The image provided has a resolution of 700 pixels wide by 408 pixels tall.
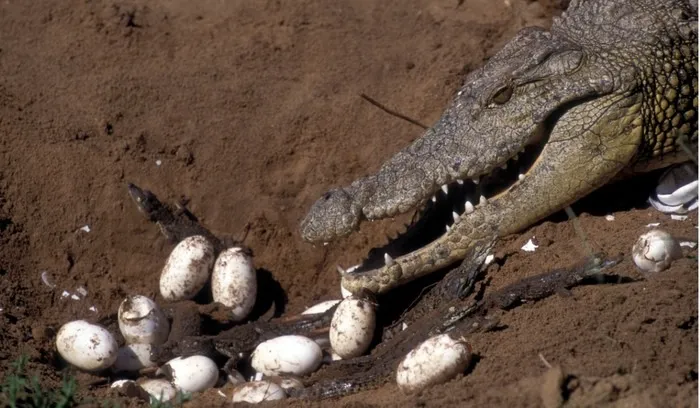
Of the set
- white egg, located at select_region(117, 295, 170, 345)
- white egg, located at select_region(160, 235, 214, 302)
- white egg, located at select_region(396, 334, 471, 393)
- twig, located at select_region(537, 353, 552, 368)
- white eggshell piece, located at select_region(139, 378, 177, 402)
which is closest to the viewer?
twig, located at select_region(537, 353, 552, 368)

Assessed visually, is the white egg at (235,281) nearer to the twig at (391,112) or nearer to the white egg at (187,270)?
the white egg at (187,270)

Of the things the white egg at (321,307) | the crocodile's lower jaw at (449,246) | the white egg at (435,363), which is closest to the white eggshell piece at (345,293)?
the white egg at (321,307)

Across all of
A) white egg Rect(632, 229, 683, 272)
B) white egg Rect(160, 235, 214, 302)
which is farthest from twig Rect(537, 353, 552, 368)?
white egg Rect(160, 235, 214, 302)

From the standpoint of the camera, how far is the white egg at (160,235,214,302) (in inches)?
198

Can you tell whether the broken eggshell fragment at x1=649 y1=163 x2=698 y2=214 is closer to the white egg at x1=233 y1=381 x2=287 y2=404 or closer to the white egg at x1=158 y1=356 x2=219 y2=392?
the white egg at x1=233 y1=381 x2=287 y2=404

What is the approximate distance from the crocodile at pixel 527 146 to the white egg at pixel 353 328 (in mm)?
113

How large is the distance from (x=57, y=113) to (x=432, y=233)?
101 inches

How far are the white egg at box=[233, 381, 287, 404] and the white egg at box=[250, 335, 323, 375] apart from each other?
23 cm

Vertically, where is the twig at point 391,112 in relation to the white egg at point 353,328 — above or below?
above

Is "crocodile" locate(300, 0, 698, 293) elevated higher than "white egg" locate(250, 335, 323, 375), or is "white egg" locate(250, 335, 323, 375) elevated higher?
"crocodile" locate(300, 0, 698, 293)

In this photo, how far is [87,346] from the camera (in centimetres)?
442

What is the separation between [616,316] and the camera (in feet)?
12.1

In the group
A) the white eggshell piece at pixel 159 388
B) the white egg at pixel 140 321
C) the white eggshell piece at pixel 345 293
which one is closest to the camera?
the white eggshell piece at pixel 159 388

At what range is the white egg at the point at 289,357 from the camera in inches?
175
